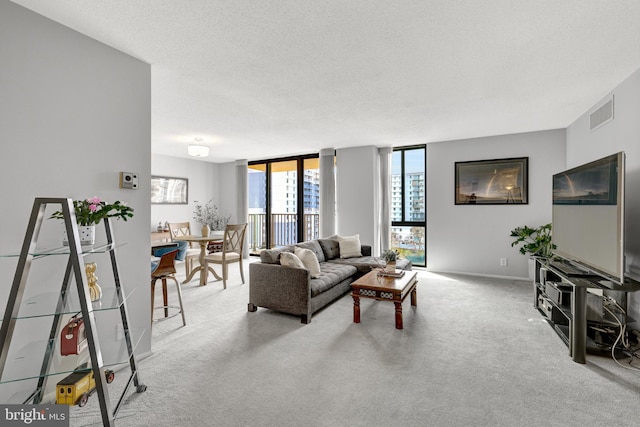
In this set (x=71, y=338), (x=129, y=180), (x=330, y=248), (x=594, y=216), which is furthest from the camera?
(x=330, y=248)

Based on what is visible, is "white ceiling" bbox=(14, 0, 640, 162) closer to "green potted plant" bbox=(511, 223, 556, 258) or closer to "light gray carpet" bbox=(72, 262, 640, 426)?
"green potted plant" bbox=(511, 223, 556, 258)

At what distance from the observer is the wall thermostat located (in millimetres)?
2289

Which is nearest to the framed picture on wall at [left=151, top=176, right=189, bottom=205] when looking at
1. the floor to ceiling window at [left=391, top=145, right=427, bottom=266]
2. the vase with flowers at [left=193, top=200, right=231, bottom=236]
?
the vase with flowers at [left=193, top=200, right=231, bottom=236]

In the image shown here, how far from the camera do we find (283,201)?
7.30 meters

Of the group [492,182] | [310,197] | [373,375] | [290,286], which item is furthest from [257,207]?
[373,375]

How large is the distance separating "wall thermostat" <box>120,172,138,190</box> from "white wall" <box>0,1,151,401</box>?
35 mm

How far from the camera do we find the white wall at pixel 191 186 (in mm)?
6340

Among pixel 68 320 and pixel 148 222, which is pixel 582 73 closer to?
pixel 148 222

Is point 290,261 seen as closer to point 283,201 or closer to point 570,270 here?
point 570,270

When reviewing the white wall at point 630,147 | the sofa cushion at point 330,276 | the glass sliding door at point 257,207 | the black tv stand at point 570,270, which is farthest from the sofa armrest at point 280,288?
the glass sliding door at point 257,207

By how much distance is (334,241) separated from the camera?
16.9 ft

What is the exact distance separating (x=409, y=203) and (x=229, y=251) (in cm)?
363

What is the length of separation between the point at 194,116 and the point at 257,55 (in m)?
2.00

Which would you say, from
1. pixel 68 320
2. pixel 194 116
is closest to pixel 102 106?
pixel 68 320
